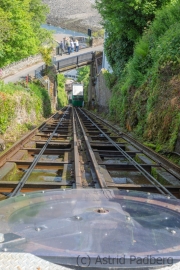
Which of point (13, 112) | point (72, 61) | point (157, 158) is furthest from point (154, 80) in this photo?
point (72, 61)

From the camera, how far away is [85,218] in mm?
2303

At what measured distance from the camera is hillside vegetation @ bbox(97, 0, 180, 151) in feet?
31.4

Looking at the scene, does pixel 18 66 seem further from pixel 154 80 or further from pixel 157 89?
pixel 157 89

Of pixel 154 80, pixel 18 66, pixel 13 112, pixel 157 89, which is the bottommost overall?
pixel 13 112

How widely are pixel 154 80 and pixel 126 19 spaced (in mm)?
8138

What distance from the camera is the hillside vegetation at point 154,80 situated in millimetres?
9586

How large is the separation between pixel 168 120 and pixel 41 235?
7771mm

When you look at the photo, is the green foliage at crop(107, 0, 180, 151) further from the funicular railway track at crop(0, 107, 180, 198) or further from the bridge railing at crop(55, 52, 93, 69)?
the bridge railing at crop(55, 52, 93, 69)

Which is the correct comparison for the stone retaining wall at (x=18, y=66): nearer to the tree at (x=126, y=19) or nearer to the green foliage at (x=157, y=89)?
the tree at (x=126, y=19)

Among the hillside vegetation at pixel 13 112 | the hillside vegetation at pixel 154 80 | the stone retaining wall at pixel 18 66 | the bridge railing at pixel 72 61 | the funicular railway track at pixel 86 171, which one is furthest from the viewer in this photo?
the bridge railing at pixel 72 61

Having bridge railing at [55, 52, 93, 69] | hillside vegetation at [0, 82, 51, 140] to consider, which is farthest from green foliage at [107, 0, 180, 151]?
bridge railing at [55, 52, 93, 69]

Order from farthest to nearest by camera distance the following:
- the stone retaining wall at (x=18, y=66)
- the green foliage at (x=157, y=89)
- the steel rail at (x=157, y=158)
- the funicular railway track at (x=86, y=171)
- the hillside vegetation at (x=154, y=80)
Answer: the stone retaining wall at (x=18, y=66) → the hillside vegetation at (x=154, y=80) → the green foliage at (x=157, y=89) → the steel rail at (x=157, y=158) → the funicular railway track at (x=86, y=171)

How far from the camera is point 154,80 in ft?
38.6

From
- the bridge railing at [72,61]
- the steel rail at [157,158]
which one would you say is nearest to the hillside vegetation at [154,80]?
the steel rail at [157,158]
